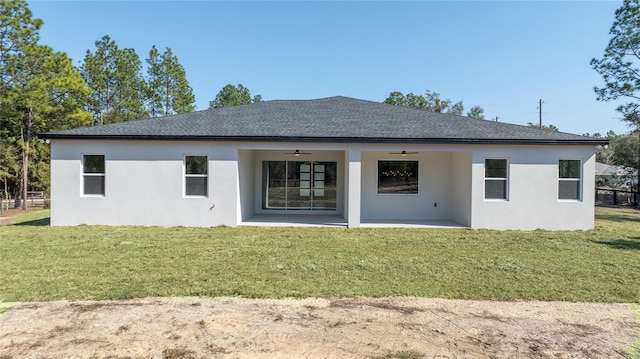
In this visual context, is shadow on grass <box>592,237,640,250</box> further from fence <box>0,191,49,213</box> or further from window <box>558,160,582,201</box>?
fence <box>0,191,49,213</box>

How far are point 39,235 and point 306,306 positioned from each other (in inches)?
356

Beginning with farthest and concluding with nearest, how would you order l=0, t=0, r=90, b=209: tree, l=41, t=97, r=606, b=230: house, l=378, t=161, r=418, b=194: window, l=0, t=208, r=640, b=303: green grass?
l=0, t=0, r=90, b=209: tree, l=378, t=161, r=418, b=194: window, l=41, t=97, r=606, b=230: house, l=0, t=208, r=640, b=303: green grass

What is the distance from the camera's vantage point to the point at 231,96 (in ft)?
Result: 171

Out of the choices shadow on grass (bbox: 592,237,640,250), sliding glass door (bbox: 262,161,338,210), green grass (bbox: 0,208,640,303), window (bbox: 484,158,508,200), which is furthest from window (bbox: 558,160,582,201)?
sliding glass door (bbox: 262,161,338,210)

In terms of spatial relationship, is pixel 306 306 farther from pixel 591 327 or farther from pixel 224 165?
pixel 224 165

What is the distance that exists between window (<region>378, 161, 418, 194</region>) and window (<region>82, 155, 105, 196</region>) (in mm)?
9613

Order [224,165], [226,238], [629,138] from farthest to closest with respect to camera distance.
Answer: [629,138] → [224,165] → [226,238]

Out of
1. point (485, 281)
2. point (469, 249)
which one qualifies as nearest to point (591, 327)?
point (485, 281)

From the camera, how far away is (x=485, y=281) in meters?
5.88

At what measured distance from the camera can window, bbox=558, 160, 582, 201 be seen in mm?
11250

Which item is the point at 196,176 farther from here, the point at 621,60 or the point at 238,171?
the point at 621,60

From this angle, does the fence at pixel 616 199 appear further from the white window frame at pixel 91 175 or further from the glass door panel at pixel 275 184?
the white window frame at pixel 91 175

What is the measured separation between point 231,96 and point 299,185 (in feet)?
136

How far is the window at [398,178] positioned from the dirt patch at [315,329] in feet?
27.6
